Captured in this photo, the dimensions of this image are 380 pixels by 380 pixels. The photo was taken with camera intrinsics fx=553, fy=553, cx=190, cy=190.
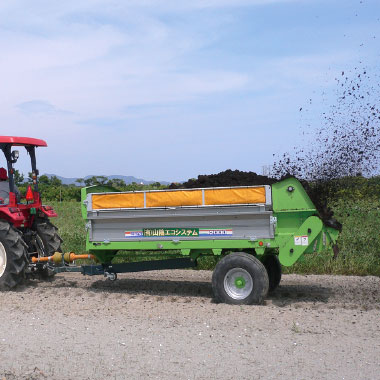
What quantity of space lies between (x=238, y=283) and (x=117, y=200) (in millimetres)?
2163

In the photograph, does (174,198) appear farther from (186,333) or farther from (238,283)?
(186,333)

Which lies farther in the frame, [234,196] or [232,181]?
[232,181]

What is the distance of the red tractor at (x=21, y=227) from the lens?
8.72 metres

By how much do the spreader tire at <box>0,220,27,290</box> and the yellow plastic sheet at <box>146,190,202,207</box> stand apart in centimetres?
231


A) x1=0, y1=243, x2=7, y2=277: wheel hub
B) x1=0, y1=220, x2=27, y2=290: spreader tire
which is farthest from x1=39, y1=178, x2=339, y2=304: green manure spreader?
x1=0, y1=243, x2=7, y2=277: wheel hub

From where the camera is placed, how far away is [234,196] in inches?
301

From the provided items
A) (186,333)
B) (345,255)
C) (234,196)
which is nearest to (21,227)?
(234,196)

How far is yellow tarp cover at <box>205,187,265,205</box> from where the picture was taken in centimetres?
755

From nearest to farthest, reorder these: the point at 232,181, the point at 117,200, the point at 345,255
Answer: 1. the point at 117,200
2. the point at 232,181
3. the point at 345,255

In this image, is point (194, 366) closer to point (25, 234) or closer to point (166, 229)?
point (166, 229)

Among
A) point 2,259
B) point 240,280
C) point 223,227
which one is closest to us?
point 240,280

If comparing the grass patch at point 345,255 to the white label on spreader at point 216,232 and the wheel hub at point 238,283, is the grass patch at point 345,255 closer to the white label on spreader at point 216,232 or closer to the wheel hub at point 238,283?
the white label on spreader at point 216,232

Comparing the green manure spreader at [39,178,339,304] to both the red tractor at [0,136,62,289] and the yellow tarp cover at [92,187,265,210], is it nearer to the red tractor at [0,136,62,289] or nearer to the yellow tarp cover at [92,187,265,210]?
the yellow tarp cover at [92,187,265,210]

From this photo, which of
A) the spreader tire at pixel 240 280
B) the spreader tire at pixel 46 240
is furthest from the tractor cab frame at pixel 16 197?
the spreader tire at pixel 240 280
